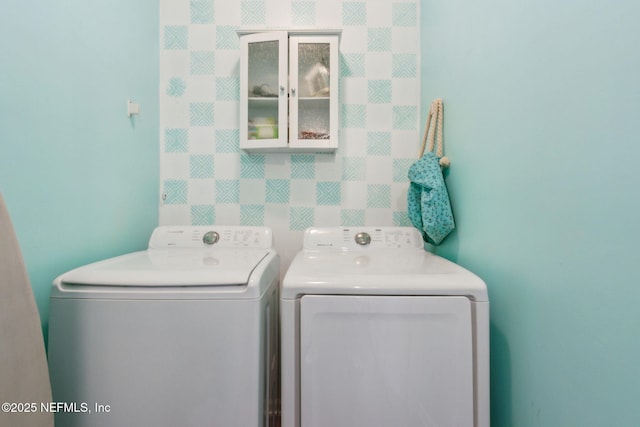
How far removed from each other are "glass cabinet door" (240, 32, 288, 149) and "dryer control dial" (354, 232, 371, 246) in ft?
1.86

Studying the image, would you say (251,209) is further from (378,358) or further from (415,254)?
(378,358)

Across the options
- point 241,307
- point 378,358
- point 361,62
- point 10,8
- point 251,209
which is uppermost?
point 361,62

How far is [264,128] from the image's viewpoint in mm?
1418

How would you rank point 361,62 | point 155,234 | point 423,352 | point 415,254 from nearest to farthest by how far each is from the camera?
point 423,352 < point 415,254 < point 155,234 < point 361,62

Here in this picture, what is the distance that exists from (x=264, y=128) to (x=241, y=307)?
93cm

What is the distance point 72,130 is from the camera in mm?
986

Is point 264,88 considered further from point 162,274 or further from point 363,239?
point 162,274

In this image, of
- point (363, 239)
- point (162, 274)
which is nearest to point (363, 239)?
point (363, 239)

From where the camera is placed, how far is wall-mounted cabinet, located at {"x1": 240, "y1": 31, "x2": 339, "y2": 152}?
4.43 ft

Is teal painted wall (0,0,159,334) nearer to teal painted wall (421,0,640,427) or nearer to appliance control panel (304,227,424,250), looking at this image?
appliance control panel (304,227,424,250)

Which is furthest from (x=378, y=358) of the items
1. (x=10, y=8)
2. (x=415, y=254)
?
(x=10, y=8)

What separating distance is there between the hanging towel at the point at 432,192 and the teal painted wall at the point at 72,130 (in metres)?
1.31

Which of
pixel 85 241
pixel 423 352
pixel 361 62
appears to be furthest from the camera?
pixel 361 62

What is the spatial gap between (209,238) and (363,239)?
2.45 feet
